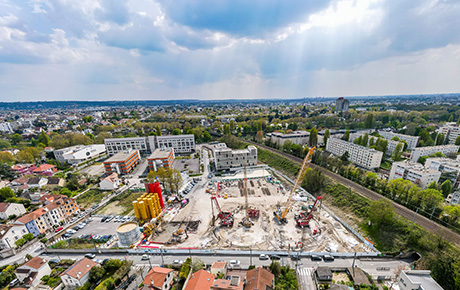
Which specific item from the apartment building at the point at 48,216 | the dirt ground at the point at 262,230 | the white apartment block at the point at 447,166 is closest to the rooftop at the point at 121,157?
the apartment building at the point at 48,216

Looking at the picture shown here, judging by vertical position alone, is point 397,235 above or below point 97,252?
above

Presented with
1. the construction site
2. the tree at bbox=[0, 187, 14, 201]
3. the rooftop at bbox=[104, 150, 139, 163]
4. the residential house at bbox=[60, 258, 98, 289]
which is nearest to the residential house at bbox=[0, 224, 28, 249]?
the residential house at bbox=[60, 258, 98, 289]

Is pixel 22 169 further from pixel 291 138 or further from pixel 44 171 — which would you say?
pixel 291 138

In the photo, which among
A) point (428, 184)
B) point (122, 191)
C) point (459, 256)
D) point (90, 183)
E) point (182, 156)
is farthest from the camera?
point (182, 156)

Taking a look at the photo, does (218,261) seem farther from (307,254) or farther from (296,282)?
(307,254)

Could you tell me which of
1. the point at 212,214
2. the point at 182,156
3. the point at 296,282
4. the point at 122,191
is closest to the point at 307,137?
the point at 182,156

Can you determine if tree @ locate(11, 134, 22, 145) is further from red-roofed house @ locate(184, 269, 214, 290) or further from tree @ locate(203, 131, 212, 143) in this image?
red-roofed house @ locate(184, 269, 214, 290)
